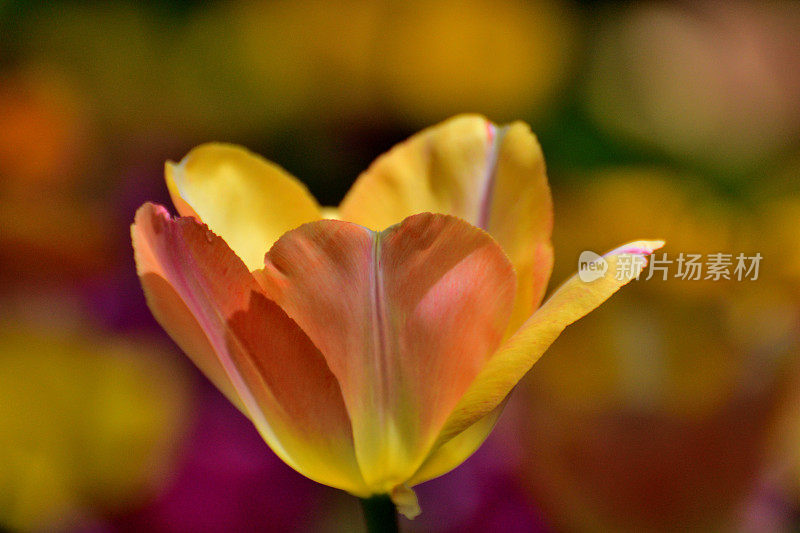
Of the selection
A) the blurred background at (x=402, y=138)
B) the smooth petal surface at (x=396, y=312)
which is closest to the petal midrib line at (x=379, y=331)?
the smooth petal surface at (x=396, y=312)

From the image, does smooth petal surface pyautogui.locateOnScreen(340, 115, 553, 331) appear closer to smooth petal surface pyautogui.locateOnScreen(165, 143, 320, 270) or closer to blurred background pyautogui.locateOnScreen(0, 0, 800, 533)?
smooth petal surface pyautogui.locateOnScreen(165, 143, 320, 270)

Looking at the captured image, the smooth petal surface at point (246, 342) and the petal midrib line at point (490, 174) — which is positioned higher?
the petal midrib line at point (490, 174)

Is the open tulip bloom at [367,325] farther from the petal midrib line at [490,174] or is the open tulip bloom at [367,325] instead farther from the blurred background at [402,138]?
the blurred background at [402,138]

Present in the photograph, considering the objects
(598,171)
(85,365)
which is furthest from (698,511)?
(598,171)

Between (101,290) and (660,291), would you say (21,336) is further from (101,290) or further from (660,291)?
(660,291)

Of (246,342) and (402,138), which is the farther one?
(402,138)

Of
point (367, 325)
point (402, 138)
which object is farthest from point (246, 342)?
point (402, 138)

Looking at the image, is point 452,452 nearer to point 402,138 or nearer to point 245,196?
point 245,196
